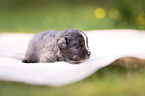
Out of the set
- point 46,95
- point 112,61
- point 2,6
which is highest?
point 2,6

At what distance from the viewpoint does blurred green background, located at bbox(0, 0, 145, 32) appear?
4.84m

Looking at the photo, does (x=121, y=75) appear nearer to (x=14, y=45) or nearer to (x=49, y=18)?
(x=14, y=45)

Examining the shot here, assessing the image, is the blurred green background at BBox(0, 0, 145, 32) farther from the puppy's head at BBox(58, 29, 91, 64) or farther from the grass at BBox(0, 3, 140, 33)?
the puppy's head at BBox(58, 29, 91, 64)

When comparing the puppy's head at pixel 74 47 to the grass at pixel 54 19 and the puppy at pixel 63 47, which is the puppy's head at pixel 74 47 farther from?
the grass at pixel 54 19

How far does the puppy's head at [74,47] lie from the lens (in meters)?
2.52

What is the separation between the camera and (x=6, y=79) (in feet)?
7.02

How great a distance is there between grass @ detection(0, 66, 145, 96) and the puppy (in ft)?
1.45

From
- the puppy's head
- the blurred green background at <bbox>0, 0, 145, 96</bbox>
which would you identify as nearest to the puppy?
the puppy's head

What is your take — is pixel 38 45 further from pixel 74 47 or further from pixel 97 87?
pixel 97 87

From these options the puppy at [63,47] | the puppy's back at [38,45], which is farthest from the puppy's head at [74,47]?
the puppy's back at [38,45]

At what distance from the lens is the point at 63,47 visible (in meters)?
2.56

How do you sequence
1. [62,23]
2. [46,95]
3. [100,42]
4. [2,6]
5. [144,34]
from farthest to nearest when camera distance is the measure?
[2,6], [62,23], [144,34], [100,42], [46,95]

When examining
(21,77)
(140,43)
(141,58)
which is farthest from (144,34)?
(21,77)

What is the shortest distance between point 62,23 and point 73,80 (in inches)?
151
